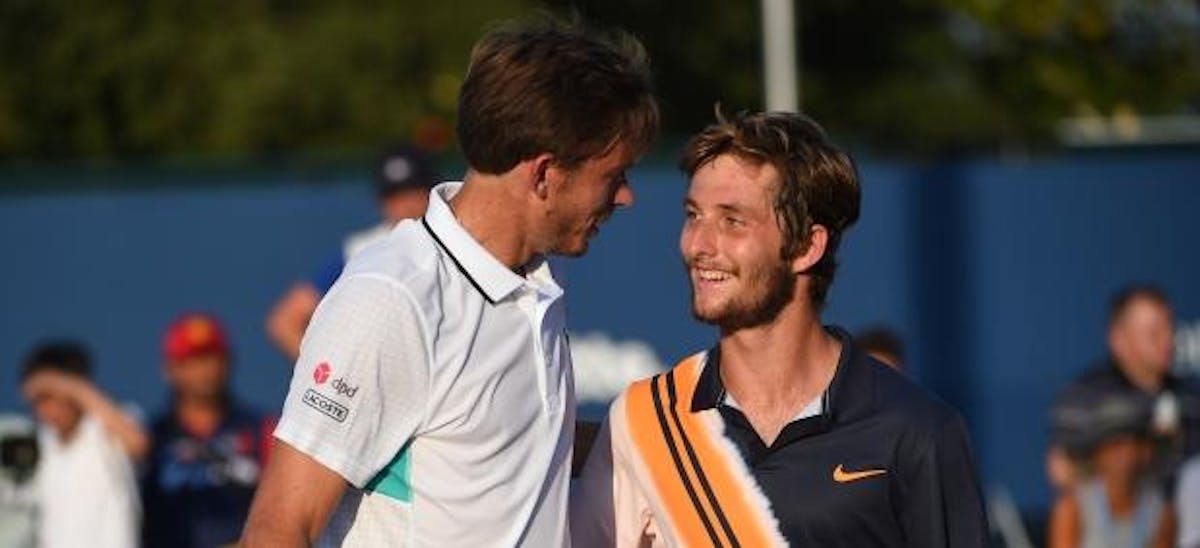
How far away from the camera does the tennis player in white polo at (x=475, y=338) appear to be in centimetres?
Result: 427

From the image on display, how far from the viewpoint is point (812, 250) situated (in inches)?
199

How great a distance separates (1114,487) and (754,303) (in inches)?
230

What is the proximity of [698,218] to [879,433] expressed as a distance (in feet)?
1.82

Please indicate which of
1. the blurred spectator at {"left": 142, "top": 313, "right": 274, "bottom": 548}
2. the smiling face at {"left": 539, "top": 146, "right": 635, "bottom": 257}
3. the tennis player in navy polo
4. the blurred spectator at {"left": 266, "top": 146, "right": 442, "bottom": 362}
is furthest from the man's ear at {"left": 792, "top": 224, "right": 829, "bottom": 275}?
the blurred spectator at {"left": 142, "top": 313, "right": 274, "bottom": 548}

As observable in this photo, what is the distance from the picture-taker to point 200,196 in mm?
12703

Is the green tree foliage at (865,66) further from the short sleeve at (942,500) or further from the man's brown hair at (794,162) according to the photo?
the short sleeve at (942,500)

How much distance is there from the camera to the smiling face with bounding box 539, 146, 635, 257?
4539mm

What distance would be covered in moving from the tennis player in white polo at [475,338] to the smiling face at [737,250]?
1.24 ft

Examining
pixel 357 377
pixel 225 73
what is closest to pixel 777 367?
pixel 357 377

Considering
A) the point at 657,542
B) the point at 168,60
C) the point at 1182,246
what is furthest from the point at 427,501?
the point at 168,60

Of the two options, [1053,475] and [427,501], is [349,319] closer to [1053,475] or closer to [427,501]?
[427,501]

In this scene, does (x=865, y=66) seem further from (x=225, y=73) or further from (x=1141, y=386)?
(x=1141, y=386)

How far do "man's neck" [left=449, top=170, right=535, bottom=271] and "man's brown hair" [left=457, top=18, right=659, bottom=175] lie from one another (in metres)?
0.04

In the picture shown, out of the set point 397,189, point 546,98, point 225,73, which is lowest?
point 225,73
